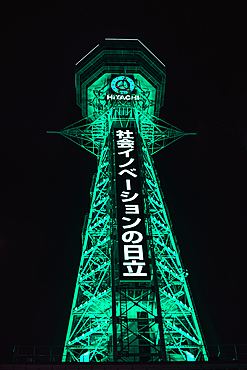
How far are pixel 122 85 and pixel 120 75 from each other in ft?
3.40

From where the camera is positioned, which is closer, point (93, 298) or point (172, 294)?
point (93, 298)

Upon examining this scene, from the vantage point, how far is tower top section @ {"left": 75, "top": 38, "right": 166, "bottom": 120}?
123 ft

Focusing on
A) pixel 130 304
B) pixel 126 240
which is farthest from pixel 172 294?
pixel 126 240

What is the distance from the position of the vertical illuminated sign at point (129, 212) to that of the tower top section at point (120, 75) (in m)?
5.98

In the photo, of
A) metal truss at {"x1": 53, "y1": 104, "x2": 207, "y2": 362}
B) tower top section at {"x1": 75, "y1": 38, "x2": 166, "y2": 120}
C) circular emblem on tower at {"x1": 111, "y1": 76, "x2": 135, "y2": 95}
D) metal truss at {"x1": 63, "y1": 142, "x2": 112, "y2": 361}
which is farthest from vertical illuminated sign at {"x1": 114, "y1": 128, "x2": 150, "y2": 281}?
tower top section at {"x1": 75, "y1": 38, "x2": 166, "y2": 120}

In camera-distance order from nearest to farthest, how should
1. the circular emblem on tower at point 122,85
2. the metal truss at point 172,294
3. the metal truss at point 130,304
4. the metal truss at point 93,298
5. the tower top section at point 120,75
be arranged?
the metal truss at point 130,304
the metal truss at point 172,294
the metal truss at point 93,298
the circular emblem on tower at point 122,85
the tower top section at point 120,75

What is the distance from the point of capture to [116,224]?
27672 millimetres

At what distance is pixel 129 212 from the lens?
88.7 feet

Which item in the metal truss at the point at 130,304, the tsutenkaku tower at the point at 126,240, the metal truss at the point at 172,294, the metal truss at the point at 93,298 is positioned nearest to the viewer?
the metal truss at the point at 130,304

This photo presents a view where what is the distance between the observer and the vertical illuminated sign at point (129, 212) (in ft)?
79.5

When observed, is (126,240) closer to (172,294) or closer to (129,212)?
(129,212)

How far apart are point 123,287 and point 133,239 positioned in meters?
2.71

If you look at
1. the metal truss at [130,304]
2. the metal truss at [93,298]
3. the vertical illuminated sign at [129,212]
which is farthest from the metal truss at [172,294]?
the metal truss at [93,298]

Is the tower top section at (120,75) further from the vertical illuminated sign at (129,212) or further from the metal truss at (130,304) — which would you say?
the vertical illuminated sign at (129,212)
